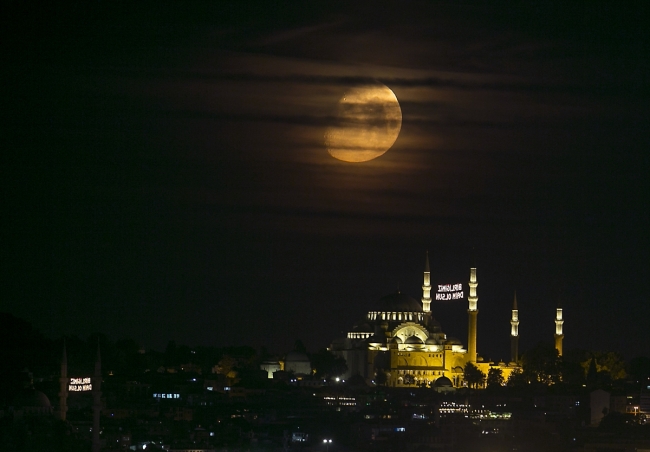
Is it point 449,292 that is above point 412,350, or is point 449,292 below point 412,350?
above

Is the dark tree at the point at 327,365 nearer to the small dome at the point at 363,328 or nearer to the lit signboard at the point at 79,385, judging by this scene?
the small dome at the point at 363,328

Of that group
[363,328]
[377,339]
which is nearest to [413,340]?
[377,339]

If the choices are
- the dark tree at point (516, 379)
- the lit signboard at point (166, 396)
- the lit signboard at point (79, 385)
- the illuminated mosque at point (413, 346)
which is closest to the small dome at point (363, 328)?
the illuminated mosque at point (413, 346)

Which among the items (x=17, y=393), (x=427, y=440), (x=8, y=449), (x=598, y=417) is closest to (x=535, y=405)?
(x=598, y=417)

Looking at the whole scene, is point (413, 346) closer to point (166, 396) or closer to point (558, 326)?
point (558, 326)

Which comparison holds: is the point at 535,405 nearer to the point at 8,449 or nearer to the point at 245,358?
the point at 245,358
